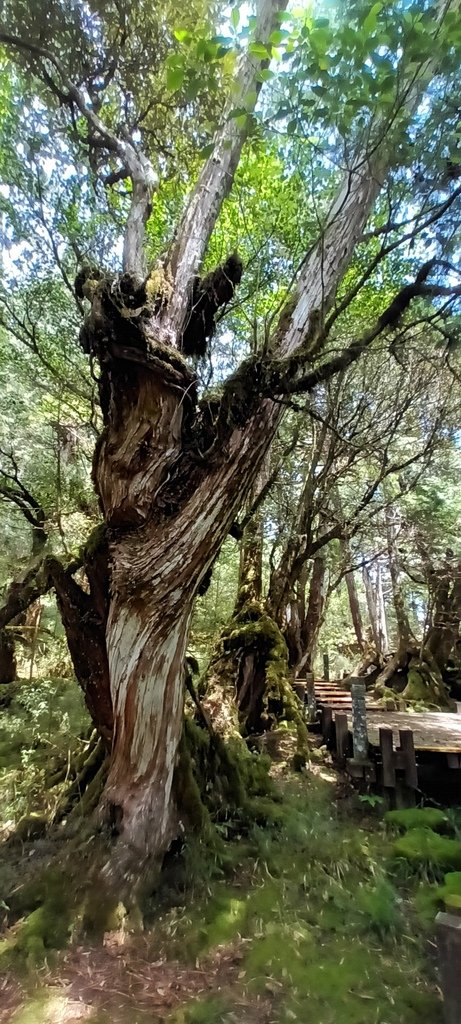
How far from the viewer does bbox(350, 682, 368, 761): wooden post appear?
6343 mm

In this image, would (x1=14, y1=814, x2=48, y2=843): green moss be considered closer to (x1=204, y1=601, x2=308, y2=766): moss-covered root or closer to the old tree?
the old tree

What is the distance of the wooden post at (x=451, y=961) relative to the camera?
2590 millimetres

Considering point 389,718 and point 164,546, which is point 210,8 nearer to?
point 164,546

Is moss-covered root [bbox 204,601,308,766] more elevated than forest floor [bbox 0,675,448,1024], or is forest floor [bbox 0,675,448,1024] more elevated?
moss-covered root [bbox 204,601,308,766]

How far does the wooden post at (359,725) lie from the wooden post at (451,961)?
3664 millimetres

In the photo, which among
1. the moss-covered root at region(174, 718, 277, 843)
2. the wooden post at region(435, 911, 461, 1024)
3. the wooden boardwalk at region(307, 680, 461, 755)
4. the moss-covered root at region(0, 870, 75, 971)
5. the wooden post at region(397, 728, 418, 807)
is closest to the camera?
the wooden post at region(435, 911, 461, 1024)

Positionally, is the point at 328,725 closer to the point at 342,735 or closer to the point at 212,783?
the point at 342,735

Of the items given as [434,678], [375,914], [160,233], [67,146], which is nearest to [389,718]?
[434,678]

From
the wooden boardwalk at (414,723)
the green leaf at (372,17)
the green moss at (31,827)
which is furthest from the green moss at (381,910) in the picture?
the green leaf at (372,17)

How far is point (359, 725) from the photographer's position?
6.45 metres

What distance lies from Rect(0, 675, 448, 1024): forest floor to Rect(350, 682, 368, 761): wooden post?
141cm

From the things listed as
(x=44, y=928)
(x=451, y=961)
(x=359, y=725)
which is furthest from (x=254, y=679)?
(x=451, y=961)

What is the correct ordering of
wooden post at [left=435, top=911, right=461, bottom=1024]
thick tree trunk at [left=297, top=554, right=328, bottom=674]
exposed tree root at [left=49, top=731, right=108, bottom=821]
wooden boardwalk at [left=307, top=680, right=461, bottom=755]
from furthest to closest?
thick tree trunk at [left=297, top=554, right=328, bottom=674] < wooden boardwalk at [left=307, top=680, right=461, bottom=755] < exposed tree root at [left=49, top=731, right=108, bottom=821] < wooden post at [left=435, top=911, right=461, bottom=1024]

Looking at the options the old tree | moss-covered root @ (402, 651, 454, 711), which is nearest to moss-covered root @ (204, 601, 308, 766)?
the old tree
